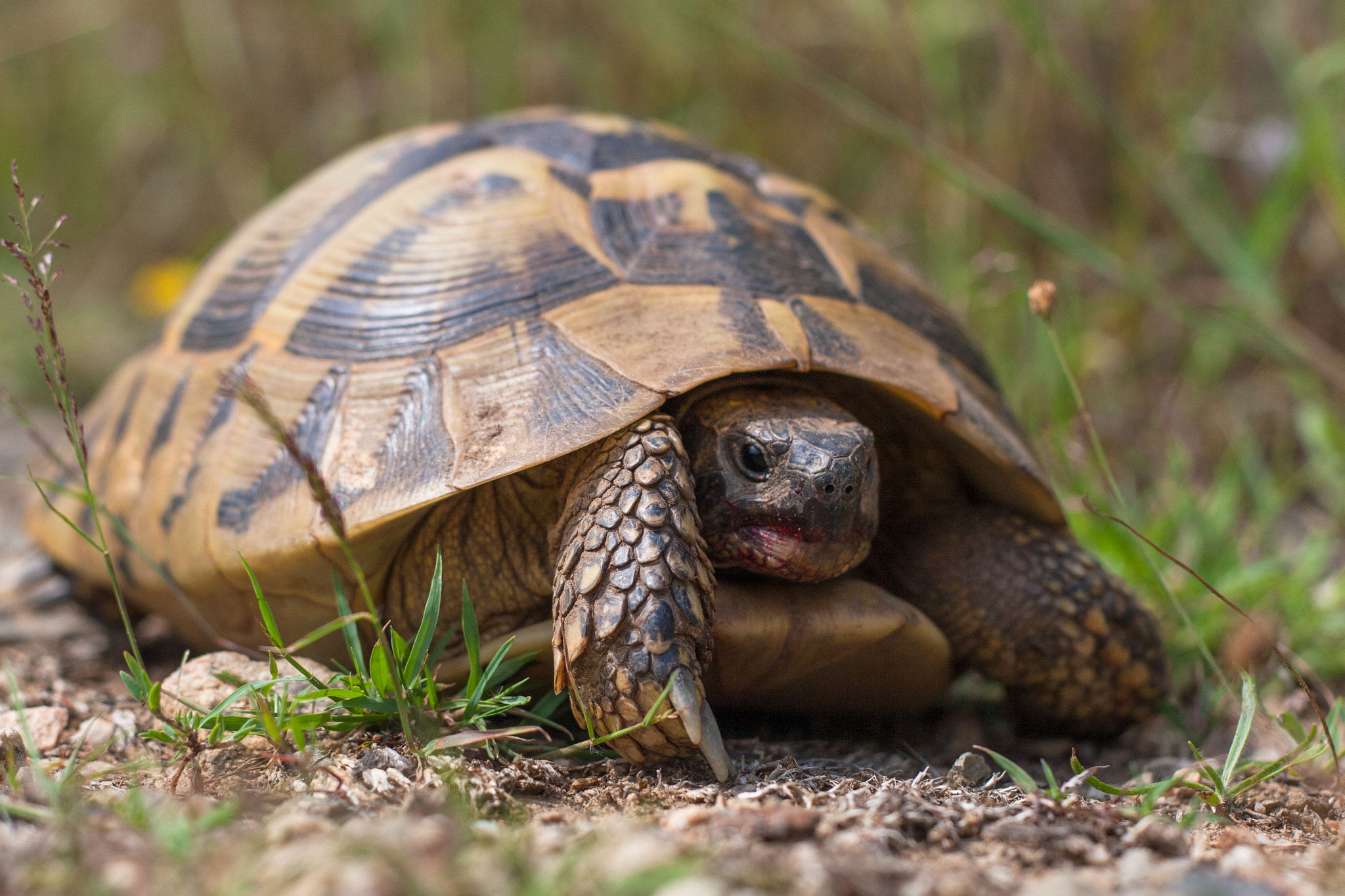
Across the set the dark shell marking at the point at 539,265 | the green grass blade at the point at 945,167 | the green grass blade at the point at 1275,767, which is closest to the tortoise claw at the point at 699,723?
the dark shell marking at the point at 539,265

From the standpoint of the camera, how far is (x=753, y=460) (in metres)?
1.86

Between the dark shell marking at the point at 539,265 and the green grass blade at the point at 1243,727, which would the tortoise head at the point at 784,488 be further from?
the green grass blade at the point at 1243,727

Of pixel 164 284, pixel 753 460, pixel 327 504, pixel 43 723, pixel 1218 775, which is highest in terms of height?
pixel 164 284

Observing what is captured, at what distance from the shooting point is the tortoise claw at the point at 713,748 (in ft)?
5.28

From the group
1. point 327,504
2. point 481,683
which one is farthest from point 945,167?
point 327,504

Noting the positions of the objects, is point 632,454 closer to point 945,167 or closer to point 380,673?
point 380,673

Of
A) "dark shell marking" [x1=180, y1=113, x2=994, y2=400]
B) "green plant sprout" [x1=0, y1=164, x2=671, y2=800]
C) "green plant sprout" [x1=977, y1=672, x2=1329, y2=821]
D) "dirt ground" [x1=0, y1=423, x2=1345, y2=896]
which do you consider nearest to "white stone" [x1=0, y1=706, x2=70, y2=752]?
"dirt ground" [x1=0, y1=423, x2=1345, y2=896]

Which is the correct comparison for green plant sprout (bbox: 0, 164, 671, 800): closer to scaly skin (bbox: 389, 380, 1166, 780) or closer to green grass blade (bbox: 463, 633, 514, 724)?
green grass blade (bbox: 463, 633, 514, 724)

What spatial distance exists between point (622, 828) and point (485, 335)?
1.02 metres

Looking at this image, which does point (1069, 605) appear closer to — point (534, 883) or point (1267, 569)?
point (1267, 569)

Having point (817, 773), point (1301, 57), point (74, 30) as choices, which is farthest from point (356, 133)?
point (817, 773)

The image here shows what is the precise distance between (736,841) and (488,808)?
0.38m

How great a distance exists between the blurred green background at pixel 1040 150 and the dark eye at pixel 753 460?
1.29 meters

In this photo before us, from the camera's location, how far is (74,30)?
20.2 ft
